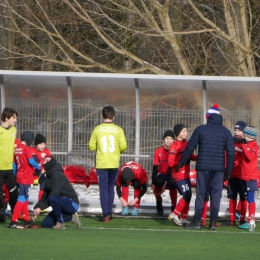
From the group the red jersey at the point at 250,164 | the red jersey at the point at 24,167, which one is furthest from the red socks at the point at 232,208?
the red jersey at the point at 24,167

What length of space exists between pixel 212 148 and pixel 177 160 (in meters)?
0.73

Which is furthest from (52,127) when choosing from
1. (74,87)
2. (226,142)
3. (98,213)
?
(226,142)

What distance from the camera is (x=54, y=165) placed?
10.0m

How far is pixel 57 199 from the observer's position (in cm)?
991

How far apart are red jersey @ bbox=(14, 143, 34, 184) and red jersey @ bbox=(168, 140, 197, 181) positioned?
77.9 inches

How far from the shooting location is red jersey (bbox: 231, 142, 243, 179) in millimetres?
10781

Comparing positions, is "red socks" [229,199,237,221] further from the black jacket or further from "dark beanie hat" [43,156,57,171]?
"dark beanie hat" [43,156,57,171]

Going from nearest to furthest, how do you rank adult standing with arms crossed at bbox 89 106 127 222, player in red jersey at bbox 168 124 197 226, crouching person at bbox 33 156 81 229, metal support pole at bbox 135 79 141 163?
1. crouching person at bbox 33 156 81 229
2. player in red jersey at bbox 168 124 197 226
3. adult standing with arms crossed at bbox 89 106 127 222
4. metal support pole at bbox 135 79 141 163

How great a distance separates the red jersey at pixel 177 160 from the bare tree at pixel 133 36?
6902mm

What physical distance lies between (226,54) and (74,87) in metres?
6.47

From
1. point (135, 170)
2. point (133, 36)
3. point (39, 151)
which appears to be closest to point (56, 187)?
point (39, 151)

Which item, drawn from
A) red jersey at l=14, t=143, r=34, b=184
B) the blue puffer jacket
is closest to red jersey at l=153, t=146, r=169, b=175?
the blue puffer jacket

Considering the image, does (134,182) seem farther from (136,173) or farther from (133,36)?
(133,36)

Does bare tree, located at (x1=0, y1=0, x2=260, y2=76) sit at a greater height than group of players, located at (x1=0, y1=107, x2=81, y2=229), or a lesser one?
greater
